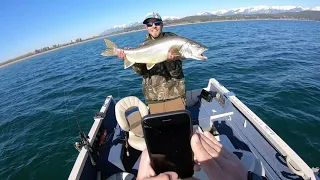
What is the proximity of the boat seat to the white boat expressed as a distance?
0.09 ft

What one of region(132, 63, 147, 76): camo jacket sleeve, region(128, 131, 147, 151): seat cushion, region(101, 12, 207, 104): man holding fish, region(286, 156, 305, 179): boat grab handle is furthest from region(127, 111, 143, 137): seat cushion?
region(286, 156, 305, 179): boat grab handle

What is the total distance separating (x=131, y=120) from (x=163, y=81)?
152 cm

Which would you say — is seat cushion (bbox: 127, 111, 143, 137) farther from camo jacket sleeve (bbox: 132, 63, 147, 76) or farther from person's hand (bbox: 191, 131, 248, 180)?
person's hand (bbox: 191, 131, 248, 180)

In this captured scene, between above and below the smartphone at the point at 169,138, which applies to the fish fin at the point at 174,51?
above

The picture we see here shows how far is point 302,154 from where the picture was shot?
22.5 ft

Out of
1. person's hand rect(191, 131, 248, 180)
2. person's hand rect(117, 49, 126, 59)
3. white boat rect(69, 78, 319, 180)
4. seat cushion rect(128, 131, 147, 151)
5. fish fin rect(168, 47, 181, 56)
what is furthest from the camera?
seat cushion rect(128, 131, 147, 151)

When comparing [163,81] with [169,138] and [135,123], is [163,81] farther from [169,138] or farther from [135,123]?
[169,138]

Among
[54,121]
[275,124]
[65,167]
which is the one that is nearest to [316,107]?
[275,124]

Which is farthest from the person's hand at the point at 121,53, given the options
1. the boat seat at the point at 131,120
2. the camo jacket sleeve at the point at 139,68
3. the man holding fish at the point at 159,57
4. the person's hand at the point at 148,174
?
the person's hand at the point at 148,174

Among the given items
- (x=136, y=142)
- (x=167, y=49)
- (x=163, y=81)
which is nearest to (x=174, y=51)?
(x=167, y=49)

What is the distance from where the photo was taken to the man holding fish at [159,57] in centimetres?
479

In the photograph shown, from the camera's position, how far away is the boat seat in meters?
5.57

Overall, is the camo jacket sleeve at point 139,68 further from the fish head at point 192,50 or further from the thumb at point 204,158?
the thumb at point 204,158

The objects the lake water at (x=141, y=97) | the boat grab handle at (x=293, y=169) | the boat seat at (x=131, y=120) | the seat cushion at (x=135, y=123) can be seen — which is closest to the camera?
the boat grab handle at (x=293, y=169)
